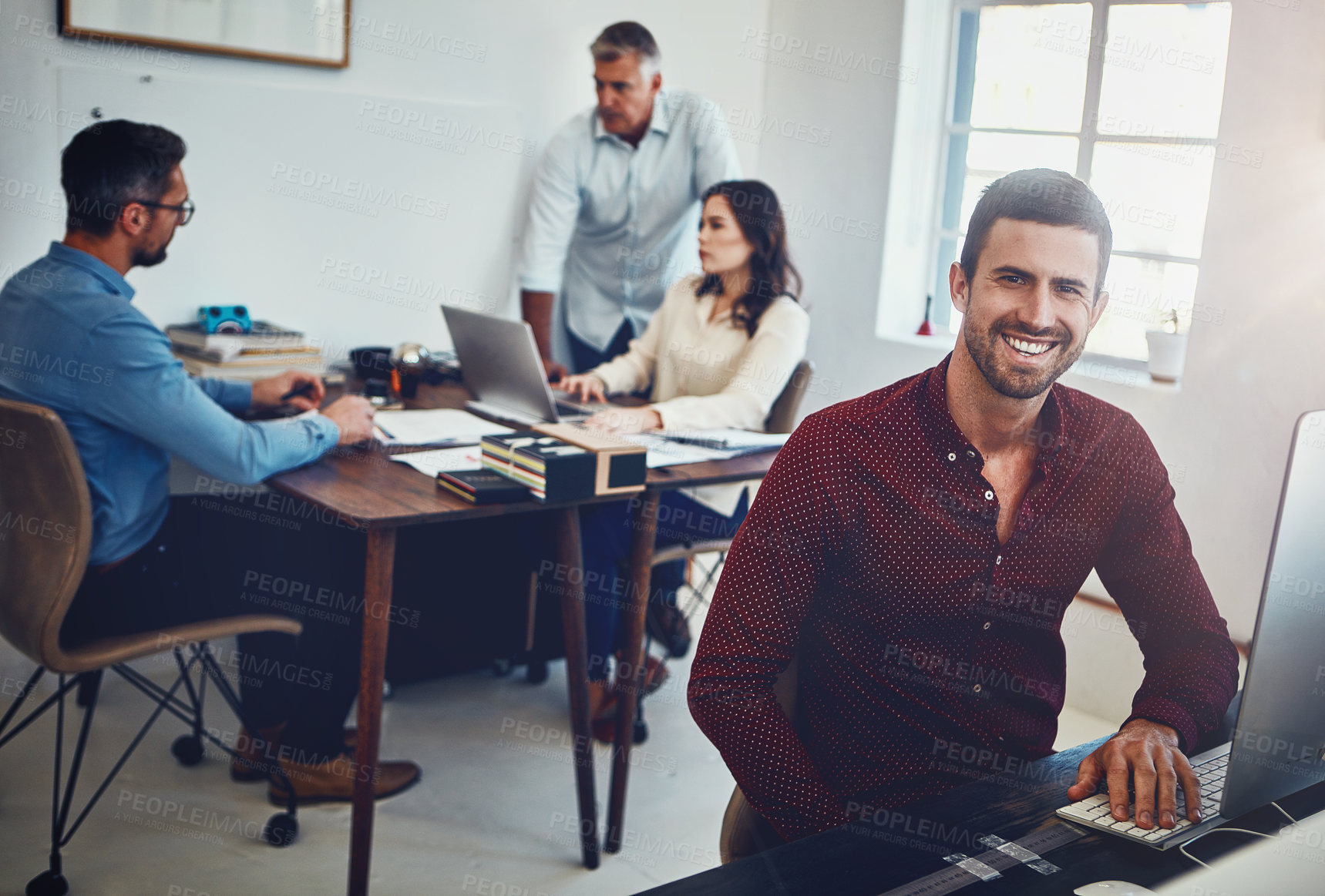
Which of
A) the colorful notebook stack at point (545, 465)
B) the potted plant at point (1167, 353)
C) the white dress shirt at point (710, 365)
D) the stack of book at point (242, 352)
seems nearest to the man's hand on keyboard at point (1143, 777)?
the colorful notebook stack at point (545, 465)

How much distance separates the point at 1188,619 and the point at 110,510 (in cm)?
184

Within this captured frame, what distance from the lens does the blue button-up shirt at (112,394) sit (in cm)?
200

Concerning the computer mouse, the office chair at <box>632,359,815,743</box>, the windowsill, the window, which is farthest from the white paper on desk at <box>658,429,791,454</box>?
the computer mouse

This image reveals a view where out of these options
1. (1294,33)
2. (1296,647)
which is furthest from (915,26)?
(1296,647)

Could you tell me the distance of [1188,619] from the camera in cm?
135

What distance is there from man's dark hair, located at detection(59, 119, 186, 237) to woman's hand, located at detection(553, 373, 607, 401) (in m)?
1.15

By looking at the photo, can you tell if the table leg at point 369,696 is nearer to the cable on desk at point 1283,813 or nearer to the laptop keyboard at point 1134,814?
the laptop keyboard at point 1134,814

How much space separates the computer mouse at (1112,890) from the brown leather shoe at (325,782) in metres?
1.82

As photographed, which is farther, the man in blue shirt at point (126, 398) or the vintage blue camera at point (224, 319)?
the vintage blue camera at point (224, 319)

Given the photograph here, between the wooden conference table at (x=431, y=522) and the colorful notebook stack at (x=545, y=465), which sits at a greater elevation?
the colorful notebook stack at (x=545, y=465)

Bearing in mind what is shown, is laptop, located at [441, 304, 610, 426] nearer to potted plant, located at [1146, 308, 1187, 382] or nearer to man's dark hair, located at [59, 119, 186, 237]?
man's dark hair, located at [59, 119, 186, 237]

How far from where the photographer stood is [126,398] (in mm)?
2020

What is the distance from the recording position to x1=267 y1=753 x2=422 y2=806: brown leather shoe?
2.45 m

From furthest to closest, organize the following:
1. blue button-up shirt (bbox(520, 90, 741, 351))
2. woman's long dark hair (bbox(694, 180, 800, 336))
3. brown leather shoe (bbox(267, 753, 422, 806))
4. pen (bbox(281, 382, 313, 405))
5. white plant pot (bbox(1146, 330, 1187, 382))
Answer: blue button-up shirt (bbox(520, 90, 741, 351)) → white plant pot (bbox(1146, 330, 1187, 382)) → woman's long dark hair (bbox(694, 180, 800, 336)) → pen (bbox(281, 382, 313, 405)) → brown leather shoe (bbox(267, 753, 422, 806))
